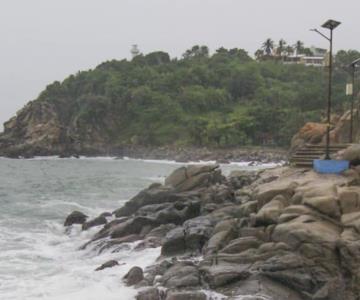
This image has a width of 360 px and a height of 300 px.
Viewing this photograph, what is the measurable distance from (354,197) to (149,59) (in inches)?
6160

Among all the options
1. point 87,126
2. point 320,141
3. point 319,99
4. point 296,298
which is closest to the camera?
point 296,298

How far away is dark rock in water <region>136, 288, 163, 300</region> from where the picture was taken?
15.1 meters

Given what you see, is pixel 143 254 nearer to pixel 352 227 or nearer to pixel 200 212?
pixel 200 212

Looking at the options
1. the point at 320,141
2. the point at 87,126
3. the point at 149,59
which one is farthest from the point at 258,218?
the point at 149,59

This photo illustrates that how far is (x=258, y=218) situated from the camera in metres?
18.2

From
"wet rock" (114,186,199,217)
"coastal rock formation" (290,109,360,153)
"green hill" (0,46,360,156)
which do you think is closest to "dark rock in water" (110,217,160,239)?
"wet rock" (114,186,199,217)

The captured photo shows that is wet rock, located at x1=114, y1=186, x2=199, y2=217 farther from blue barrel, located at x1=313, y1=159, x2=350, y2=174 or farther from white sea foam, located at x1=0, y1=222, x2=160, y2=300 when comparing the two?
blue barrel, located at x1=313, y1=159, x2=350, y2=174

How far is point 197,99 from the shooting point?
446 ft

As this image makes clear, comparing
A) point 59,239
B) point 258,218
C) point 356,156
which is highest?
point 356,156

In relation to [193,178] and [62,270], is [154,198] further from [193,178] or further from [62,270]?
[62,270]

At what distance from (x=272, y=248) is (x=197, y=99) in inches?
4752

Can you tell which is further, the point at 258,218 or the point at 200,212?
the point at 200,212

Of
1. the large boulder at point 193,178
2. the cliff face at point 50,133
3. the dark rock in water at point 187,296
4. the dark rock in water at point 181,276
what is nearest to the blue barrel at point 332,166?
the dark rock in water at point 181,276

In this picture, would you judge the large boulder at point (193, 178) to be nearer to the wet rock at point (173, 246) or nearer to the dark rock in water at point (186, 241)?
the dark rock in water at point (186, 241)
